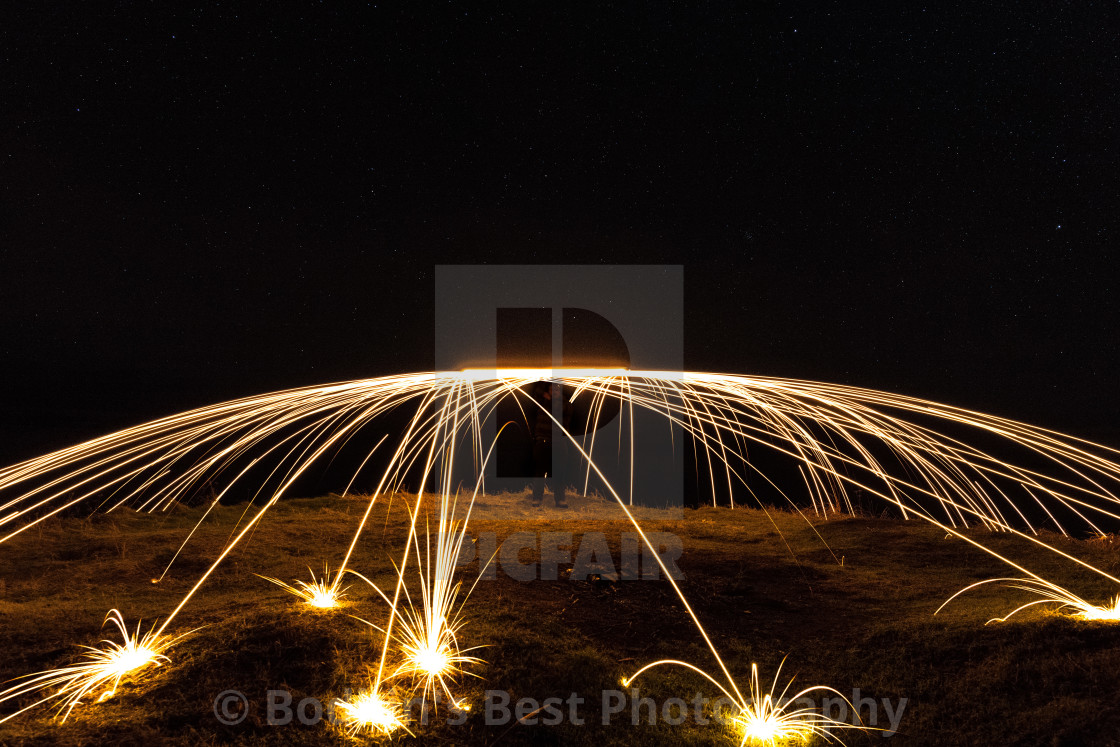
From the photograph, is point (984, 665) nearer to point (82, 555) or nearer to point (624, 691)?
point (624, 691)

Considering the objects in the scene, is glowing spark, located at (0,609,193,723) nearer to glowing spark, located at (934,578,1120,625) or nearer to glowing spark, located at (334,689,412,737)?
glowing spark, located at (334,689,412,737)

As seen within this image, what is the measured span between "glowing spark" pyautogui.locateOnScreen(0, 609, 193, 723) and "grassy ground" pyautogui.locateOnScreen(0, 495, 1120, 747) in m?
0.09

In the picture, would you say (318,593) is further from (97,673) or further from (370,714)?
(370,714)

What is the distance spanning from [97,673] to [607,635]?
3271 millimetres

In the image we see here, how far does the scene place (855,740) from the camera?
371 cm

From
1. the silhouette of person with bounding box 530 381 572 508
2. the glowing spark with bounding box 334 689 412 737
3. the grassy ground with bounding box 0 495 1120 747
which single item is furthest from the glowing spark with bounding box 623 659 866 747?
the silhouette of person with bounding box 530 381 572 508

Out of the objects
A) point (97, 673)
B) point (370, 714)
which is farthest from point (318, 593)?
point (370, 714)

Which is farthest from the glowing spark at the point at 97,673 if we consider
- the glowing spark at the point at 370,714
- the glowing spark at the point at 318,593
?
the glowing spark at the point at 370,714

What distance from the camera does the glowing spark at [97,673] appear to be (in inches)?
145

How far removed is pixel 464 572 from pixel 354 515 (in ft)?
12.4

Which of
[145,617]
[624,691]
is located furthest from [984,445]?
[145,617]

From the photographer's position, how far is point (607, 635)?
199 inches

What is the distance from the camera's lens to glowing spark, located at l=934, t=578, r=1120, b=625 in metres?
4.64

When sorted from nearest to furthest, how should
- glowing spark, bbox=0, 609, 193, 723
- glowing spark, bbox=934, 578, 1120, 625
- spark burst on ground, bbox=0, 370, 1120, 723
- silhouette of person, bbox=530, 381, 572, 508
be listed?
glowing spark, bbox=0, 609, 193, 723 → glowing spark, bbox=934, 578, 1120, 625 → spark burst on ground, bbox=0, 370, 1120, 723 → silhouette of person, bbox=530, 381, 572, 508
